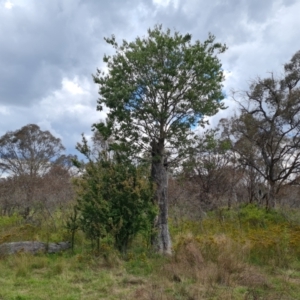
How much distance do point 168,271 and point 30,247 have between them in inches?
174

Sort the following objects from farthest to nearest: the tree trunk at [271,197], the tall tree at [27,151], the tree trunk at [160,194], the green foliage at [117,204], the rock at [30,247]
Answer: the tall tree at [27,151] < the tree trunk at [271,197] < the tree trunk at [160,194] < the rock at [30,247] < the green foliage at [117,204]

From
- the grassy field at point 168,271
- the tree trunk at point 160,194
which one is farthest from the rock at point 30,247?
the tree trunk at point 160,194

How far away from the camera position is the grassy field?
21.2 ft

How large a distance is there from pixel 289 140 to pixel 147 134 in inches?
600

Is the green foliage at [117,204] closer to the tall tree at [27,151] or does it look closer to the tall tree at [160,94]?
the tall tree at [160,94]

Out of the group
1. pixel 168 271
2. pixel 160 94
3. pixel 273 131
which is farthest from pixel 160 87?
pixel 273 131

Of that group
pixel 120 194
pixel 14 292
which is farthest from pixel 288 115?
pixel 14 292

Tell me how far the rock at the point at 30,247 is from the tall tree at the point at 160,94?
294cm

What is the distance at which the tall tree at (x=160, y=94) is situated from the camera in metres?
10.0

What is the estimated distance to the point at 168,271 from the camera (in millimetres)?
7695

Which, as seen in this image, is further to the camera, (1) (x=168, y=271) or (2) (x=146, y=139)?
(2) (x=146, y=139)

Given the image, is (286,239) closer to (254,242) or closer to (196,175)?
(254,242)

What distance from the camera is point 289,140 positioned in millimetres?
22875

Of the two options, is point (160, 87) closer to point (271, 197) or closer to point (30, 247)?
point (30, 247)
